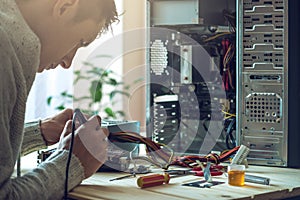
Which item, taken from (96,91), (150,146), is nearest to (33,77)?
(150,146)

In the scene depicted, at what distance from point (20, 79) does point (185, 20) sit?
0.69 m

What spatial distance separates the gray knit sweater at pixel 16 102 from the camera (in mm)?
925

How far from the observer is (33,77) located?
3.33ft

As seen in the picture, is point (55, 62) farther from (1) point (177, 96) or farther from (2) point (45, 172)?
(1) point (177, 96)

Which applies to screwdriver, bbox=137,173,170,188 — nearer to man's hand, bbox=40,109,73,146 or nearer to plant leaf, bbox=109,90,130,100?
man's hand, bbox=40,109,73,146

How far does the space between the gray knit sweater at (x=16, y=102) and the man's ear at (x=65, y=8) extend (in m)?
0.09

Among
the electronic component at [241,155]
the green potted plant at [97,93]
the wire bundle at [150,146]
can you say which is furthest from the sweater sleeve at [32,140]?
the green potted plant at [97,93]

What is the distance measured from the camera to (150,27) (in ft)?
5.21

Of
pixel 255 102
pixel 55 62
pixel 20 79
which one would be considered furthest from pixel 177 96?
pixel 20 79

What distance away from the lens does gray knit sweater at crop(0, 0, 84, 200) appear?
3.03 feet

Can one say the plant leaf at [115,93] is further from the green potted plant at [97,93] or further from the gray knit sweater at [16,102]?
the gray knit sweater at [16,102]

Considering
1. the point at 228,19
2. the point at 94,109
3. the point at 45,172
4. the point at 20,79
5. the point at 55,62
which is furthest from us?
the point at 94,109

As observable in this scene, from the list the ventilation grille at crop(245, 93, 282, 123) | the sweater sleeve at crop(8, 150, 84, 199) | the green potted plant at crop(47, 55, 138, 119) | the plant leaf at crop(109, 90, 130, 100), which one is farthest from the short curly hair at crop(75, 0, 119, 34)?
the plant leaf at crop(109, 90, 130, 100)

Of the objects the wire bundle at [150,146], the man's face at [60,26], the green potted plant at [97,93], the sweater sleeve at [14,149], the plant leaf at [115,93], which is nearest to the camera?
the sweater sleeve at [14,149]
